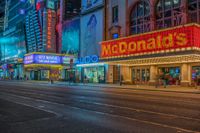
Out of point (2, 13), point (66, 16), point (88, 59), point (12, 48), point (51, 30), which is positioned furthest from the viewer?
point (2, 13)

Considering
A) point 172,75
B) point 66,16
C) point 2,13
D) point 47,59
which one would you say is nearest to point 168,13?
point 172,75

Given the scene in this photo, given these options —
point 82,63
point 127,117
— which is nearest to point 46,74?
point 82,63

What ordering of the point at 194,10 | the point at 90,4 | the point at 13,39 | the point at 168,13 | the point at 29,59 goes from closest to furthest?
the point at 194,10 < the point at 168,13 < the point at 90,4 < the point at 29,59 < the point at 13,39

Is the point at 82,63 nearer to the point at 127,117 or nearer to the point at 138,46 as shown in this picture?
the point at 138,46

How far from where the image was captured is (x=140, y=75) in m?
39.2

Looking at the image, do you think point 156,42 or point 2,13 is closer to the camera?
point 156,42

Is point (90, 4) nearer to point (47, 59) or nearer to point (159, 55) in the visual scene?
point (47, 59)

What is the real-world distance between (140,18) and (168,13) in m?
5.24

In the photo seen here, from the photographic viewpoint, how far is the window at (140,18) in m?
38.6

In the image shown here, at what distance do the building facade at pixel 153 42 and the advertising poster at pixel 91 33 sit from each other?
1854 mm

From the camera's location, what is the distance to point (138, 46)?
3384cm

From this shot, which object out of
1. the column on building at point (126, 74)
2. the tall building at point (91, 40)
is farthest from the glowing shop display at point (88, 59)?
the column on building at point (126, 74)

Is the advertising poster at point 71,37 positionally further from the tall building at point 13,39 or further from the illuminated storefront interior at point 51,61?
the tall building at point 13,39

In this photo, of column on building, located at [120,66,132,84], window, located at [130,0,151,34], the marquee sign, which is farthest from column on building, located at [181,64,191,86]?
the marquee sign
